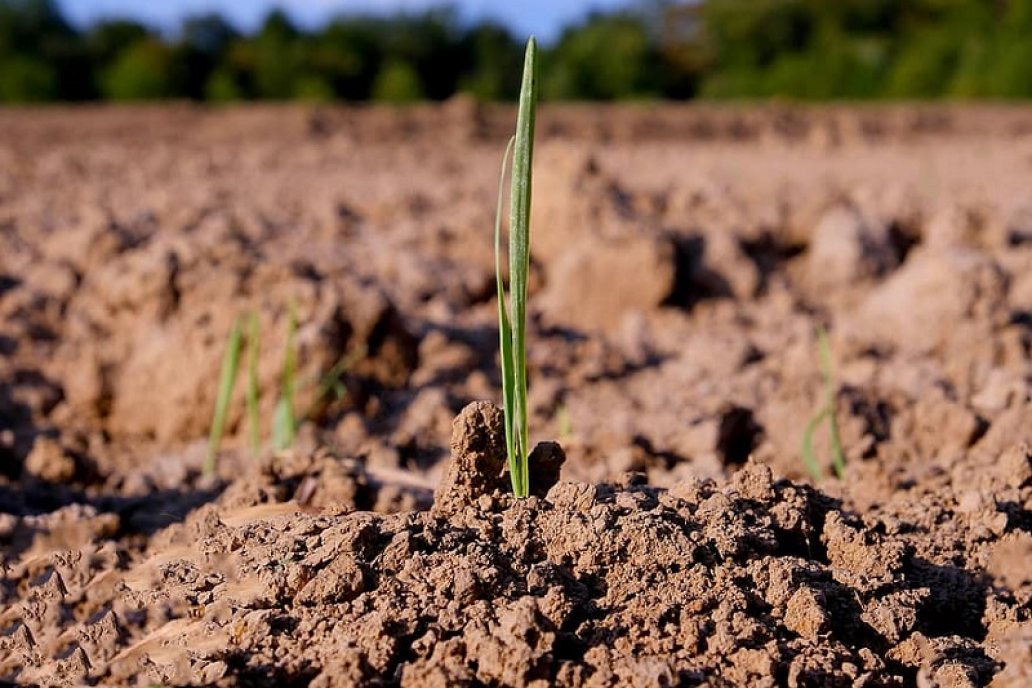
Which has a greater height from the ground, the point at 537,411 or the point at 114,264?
the point at 114,264

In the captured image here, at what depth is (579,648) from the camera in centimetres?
129

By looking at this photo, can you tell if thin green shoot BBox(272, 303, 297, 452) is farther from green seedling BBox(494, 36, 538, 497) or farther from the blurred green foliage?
the blurred green foliage

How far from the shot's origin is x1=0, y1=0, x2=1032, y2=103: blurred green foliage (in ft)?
50.5

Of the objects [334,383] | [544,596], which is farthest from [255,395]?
[544,596]

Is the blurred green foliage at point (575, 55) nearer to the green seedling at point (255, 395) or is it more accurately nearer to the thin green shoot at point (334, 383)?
the thin green shoot at point (334, 383)

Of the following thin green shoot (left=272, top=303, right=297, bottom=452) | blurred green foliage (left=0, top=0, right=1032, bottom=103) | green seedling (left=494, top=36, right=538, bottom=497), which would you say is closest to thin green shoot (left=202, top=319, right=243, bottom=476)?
thin green shoot (left=272, top=303, right=297, bottom=452)

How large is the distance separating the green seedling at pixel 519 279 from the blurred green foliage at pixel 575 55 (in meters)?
14.2

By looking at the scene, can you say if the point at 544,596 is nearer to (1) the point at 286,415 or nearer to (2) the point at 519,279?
(2) the point at 519,279

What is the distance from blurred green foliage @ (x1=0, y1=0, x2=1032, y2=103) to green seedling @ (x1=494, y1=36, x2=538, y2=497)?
14.2 m

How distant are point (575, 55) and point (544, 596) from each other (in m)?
17.5

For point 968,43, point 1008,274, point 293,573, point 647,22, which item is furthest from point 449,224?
point 647,22

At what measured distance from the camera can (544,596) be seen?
1329mm

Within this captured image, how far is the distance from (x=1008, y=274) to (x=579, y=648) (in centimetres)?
256

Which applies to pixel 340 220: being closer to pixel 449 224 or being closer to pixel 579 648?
pixel 449 224
